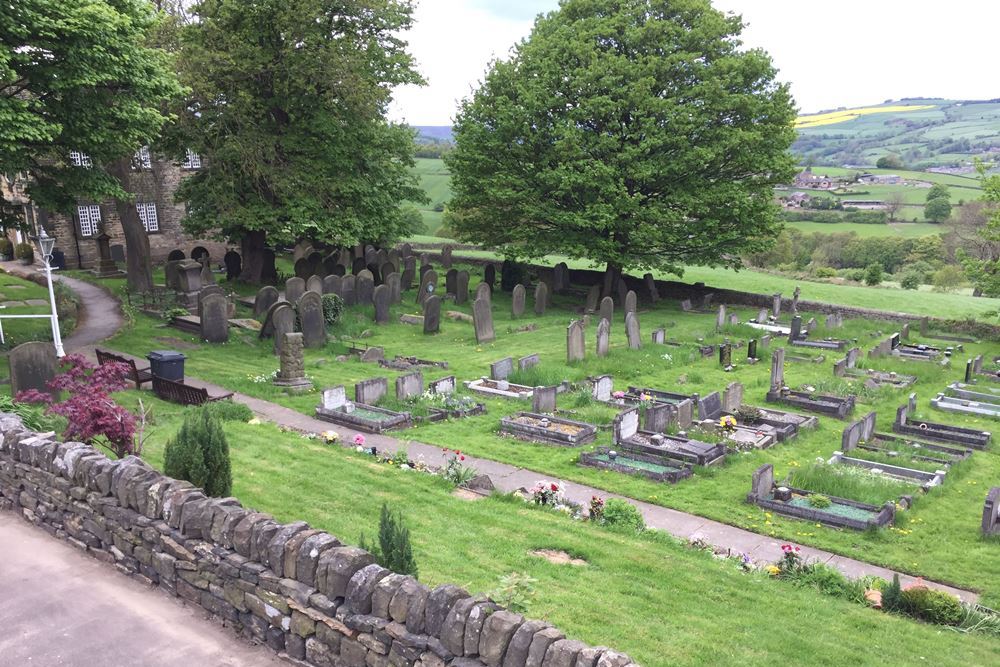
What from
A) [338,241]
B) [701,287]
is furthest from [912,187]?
[338,241]

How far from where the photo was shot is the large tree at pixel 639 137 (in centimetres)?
3027

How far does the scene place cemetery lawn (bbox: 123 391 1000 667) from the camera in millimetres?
7812

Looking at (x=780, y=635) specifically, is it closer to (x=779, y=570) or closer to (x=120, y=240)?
(x=779, y=570)

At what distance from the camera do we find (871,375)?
910 inches

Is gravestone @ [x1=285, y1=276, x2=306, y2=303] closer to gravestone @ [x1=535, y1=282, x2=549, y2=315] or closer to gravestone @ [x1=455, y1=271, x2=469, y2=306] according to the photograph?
gravestone @ [x1=455, y1=271, x2=469, y2=306]

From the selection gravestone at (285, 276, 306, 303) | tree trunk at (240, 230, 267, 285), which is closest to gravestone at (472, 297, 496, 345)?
gravestone at (285, 276, 306, 303)

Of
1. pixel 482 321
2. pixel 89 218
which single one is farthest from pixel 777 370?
pixel 89 218

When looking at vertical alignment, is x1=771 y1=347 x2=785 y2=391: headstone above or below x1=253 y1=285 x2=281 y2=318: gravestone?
below

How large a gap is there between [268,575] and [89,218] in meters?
38.8

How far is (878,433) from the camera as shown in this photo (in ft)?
57.1

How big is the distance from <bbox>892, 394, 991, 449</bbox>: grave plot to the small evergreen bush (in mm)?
15435

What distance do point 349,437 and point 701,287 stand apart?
81.5 feet

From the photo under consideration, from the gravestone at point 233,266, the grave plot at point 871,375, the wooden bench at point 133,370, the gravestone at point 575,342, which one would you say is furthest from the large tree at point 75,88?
the grave plot at point 871,375

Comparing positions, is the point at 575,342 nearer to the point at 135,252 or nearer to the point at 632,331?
the point at 632,331
